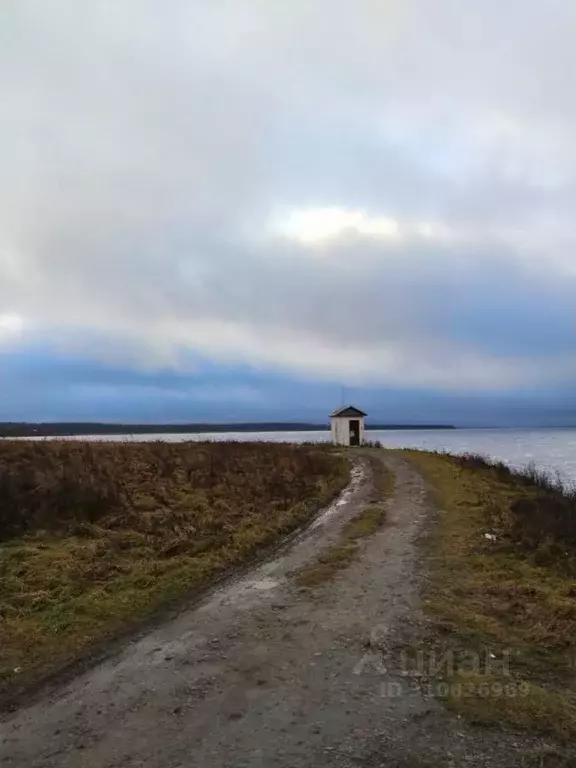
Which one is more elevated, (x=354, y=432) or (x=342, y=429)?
(x=342, y=429)

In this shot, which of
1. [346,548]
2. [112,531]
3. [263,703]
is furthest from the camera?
[112,531]

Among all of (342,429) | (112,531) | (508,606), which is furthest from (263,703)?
(342,429)

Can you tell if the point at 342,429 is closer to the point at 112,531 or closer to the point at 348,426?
the point at 348,426

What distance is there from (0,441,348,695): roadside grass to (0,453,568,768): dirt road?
35.5 inches

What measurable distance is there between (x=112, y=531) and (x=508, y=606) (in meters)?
8.15

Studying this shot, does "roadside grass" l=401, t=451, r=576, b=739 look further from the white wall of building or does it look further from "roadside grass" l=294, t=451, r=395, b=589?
the white wall of building

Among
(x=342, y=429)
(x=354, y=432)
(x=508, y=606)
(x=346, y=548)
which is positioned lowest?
(x=508, y=606)

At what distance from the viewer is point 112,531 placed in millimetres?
12844

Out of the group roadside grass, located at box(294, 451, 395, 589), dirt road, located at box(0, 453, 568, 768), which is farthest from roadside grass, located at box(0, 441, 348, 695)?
roadside grass, located at box(294, 451, 395, 589)

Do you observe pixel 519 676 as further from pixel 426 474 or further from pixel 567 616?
pixel 426 474

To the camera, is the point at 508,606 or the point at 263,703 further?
the point at 508,606

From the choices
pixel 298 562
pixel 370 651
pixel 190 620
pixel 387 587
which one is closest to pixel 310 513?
pixel 298 562

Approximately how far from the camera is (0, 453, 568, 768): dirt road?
4.50 meters

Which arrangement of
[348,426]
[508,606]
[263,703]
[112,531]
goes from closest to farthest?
1. [263,703]
2. [508,606]
3. [112,531]
4. [348,426]
